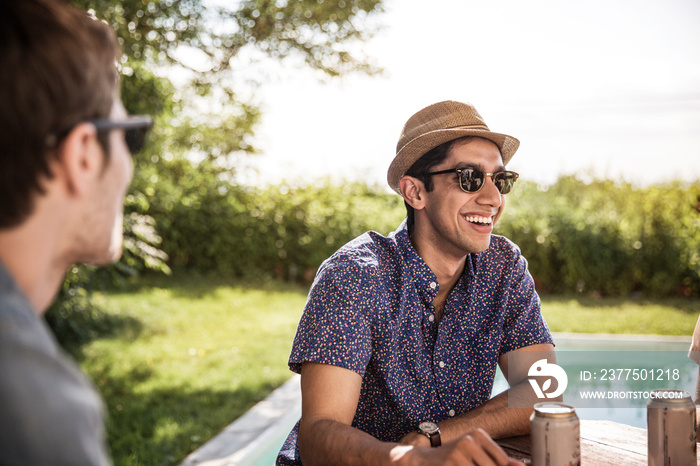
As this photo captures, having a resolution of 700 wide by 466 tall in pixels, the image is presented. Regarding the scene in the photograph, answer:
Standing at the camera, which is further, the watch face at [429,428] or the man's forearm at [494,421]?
the man's forearm at [494,421]

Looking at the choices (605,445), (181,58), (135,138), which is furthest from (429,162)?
(181,58)

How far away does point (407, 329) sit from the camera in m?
2.18

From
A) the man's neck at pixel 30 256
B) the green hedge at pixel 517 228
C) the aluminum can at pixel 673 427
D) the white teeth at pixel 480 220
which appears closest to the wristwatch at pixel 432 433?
the aluminum can at pixel 673 427

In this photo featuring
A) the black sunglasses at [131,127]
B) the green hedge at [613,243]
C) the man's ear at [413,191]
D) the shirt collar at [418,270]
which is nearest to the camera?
the black sunglasses at [131,127]

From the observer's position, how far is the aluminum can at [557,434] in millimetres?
1360

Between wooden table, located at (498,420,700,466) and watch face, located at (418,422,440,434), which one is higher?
wooden table, located at (498,420,700,466)

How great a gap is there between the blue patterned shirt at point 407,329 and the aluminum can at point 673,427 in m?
0.80

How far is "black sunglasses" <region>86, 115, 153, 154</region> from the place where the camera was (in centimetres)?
99

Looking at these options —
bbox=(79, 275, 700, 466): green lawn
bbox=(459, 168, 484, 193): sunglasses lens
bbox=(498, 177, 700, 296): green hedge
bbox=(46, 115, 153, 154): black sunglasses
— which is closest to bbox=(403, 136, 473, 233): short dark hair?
bbox=(459, 168, 484, 193): sunglasses lens

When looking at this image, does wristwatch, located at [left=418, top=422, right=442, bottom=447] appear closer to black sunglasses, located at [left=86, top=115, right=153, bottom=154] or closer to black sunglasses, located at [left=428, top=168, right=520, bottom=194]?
black sunglasses, located at [left=428, top=168, right=520, bottom=194]

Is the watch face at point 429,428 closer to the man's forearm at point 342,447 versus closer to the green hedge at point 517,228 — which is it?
the man's forearm at point 342,447

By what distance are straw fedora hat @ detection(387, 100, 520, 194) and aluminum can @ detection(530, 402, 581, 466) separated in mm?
1294

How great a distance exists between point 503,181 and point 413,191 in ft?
1.26

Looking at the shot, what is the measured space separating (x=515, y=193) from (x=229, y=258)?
229 inches
